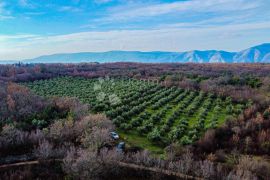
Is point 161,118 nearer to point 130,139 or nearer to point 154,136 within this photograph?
point 154,136

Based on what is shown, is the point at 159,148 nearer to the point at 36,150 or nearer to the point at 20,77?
the point at 36,150

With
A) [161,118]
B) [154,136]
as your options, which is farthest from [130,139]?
[161,118]

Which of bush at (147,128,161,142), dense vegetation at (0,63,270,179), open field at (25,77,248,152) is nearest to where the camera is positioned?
dense vegetation at (0,63,270,179)

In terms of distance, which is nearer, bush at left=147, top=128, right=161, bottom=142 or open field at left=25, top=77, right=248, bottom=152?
bush at left=147, top=128, right=161, bottom=142

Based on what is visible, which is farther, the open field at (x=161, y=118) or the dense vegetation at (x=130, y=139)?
the open field at (x=161, y=118)

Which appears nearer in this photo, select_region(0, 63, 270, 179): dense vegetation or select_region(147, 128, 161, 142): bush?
select_region(0, 63, 270, 179): dense vegetation

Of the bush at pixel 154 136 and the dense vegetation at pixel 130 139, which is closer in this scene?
the dense vegetation at pixel 130 139

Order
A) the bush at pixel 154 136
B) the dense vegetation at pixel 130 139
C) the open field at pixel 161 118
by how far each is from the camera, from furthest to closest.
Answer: the open field at pixel 161 118, the bush at pixel 154 136, the dense vegetation at pixel 130 139

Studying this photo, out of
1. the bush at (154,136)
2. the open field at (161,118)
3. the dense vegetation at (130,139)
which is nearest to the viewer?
the dense vegetation at (130,139)

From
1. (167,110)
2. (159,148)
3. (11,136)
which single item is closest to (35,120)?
(11,136)

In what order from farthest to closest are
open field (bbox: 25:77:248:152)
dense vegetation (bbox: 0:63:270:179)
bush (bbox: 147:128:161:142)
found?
open field (bbox: 25:77:248:152), bush (bbox: 147:128:161:142), dense vegetation (bbox: 0:63:270:179)

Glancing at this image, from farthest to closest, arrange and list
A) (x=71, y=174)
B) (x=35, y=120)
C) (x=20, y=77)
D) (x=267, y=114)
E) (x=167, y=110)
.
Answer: (x=20, y=77)
(x=167, y=110)
(x=267, y=114)
(x=35, y=120)
(x=71, y=174)
